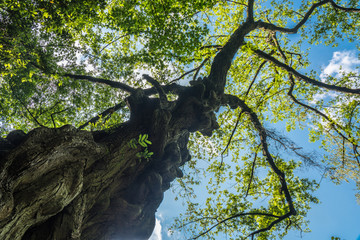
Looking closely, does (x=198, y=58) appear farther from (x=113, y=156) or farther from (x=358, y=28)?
(x=358, y=28)

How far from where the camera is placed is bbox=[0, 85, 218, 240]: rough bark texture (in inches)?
108

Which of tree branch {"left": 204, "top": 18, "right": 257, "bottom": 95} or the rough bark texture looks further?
tree branch {"left": 204, "top": 18, "right": 257, "bottom": 95}

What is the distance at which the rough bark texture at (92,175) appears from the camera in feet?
9.02

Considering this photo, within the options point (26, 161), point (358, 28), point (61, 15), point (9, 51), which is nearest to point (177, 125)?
point (26, 161)

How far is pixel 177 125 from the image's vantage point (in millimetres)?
6113

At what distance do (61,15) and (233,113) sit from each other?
9642 millimetres

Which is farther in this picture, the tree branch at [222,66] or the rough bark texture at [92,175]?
the tree branch at [222,66]

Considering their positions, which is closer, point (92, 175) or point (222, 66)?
point (92, 175)

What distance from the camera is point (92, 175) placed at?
408cm

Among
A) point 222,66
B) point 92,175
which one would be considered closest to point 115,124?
point 92,175

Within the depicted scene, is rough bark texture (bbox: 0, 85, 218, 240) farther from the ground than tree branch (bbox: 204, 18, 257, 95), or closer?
closer

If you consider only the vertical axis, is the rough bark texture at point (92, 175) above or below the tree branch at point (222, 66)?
below

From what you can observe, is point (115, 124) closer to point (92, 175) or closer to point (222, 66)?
point (92, 175)

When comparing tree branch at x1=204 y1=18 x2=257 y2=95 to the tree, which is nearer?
the tree
